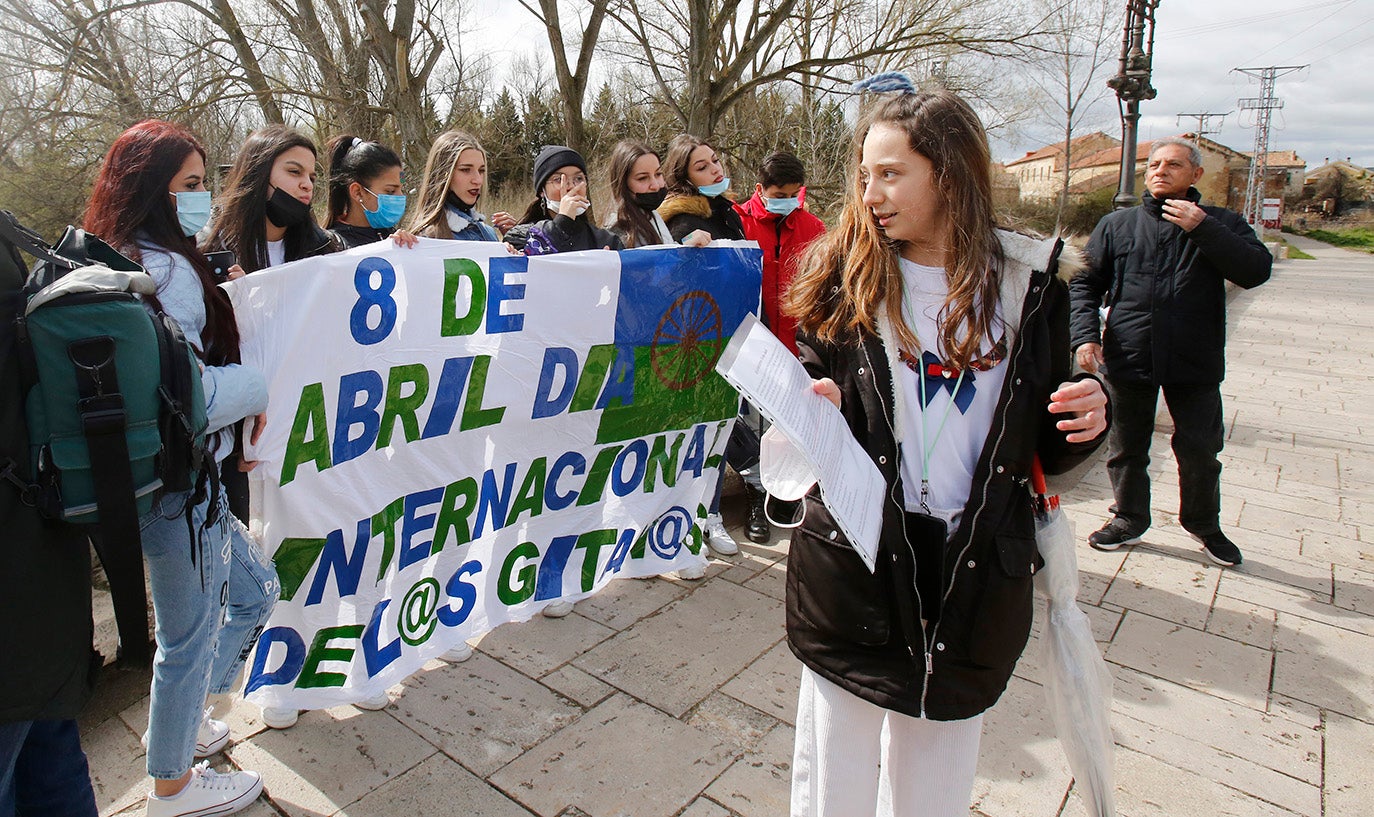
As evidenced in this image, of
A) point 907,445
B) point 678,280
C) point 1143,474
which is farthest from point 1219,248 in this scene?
point 907,445

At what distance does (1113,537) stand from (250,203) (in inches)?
169

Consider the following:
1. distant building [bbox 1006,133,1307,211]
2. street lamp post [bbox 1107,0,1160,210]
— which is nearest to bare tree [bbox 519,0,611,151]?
street lamp post [bbox 1107,0,1160,210]

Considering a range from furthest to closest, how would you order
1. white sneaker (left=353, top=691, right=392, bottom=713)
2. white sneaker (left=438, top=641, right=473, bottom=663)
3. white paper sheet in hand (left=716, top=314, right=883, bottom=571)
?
white sneaker (left=438, top=641, right=473, bottom=663) < white sneaker (left=353, top=691, right=392, bottom=713) < white paper sheet in hand (left=716, top=314, right=883, bottom=571)

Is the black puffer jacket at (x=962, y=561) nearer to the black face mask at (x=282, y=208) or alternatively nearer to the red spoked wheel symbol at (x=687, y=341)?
the red spoked wheel symbol at (x=687, y=341)

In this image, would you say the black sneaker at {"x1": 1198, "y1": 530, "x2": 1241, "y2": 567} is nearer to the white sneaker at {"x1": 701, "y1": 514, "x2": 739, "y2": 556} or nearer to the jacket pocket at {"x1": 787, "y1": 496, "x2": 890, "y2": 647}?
the white sneaker at {"x1": 701, "y1": 514, "x2": 739, "y2": 556}

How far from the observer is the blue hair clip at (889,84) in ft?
5.54

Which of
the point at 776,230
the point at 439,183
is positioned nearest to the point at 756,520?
the point at 776,230

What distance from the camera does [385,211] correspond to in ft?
11.6

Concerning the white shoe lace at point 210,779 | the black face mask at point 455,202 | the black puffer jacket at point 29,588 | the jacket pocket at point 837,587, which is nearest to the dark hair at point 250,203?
the black face mask at point 455,202

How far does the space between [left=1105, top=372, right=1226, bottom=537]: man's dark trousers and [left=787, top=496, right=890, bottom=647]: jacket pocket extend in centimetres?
322

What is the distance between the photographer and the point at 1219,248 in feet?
12.5

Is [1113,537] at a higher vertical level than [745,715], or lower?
lower

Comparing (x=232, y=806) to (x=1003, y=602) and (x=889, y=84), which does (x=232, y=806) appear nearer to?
(x=1003, y=602)

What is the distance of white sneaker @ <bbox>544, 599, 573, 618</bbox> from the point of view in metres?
3.36
